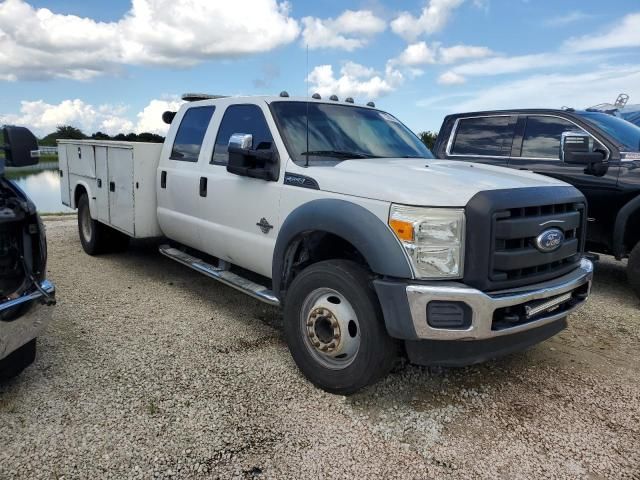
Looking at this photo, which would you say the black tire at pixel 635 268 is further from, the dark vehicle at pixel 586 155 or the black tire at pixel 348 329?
the black tire at pixel 348 329

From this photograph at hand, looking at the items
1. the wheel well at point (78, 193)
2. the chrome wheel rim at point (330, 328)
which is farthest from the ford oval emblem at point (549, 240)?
the wheel well at point (78, 193)

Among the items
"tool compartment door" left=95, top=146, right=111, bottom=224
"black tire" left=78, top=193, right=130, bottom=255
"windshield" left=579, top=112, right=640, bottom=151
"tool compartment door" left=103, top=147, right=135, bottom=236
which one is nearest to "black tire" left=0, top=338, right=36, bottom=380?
"tool compartment door" left=103, top=147, right=135, bottom=236

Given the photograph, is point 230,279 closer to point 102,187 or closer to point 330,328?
point 330,328

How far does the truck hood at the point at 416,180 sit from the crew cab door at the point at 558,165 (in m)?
2.41

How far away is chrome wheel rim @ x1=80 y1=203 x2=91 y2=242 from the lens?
6.86 m

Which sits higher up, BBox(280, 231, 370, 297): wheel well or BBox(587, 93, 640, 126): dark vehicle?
BBox(587, 93, 640, 126): dark vehicle

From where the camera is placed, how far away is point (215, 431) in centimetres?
281

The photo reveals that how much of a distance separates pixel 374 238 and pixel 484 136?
4255mm

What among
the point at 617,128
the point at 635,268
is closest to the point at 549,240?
the point at 635,268

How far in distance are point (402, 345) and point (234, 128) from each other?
96.8 inches

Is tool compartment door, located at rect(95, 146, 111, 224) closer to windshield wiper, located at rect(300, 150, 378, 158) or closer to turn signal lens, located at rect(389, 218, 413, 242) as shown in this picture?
windshield wiper, located at rect(300, 150, 378, 158)

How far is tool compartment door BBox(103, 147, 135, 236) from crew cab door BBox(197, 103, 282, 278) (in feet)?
4.03

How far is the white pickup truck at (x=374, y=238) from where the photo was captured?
9.05 feet

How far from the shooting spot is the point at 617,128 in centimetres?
580
